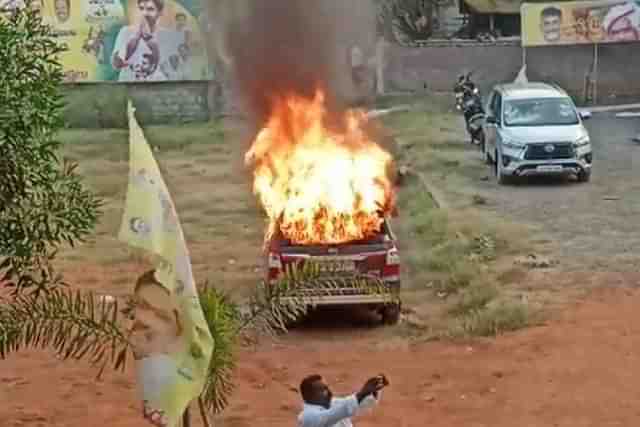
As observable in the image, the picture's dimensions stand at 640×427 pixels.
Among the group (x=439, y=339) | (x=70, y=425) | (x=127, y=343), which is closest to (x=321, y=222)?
(x=439, y=339)

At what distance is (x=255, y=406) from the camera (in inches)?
449

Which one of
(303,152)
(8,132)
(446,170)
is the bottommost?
(446,170)

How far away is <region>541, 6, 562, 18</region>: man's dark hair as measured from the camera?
32.4 m

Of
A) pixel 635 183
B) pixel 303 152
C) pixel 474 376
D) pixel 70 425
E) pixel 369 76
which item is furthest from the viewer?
pixel 369 76

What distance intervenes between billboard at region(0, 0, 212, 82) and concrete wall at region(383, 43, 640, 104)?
525cm

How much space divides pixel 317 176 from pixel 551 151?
8.32m

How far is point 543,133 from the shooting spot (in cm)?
2266

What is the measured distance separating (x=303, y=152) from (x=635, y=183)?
8.15 metres

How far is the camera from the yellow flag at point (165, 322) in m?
6.54

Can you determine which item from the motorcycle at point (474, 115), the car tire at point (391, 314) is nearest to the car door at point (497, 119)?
the motorcycle at point (474, 115)

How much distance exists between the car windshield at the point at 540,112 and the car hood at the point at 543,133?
0.21 metres

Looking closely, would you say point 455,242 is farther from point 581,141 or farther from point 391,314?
point 581,141

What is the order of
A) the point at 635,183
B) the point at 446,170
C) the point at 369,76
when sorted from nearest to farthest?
the point at 635,183 < the point at 446,170 < the point at 369,76

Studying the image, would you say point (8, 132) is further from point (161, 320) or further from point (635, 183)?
point (635, 183)
